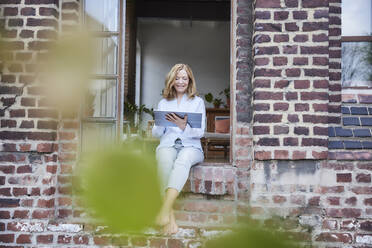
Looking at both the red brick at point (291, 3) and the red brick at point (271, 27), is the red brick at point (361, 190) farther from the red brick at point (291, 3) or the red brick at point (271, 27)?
the red brick at point (291, 3)

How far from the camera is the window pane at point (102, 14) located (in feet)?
9.48

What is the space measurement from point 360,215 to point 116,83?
2227 millimetres

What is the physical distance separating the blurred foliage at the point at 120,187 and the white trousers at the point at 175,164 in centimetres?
9

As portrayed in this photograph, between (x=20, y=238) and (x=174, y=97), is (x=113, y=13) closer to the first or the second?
(x=174, y=97)

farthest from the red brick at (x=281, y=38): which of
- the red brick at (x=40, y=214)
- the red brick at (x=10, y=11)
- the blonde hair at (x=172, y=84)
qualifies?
the red brick at (x=40, y=214)

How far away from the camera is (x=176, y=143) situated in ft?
9.32

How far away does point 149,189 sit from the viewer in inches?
103

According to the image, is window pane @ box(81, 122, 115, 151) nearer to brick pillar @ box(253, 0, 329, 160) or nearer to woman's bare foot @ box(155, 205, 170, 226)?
woman's bare foot @ box(155, 205, 170, 226)

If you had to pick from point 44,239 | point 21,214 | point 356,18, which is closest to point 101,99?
point 21,214

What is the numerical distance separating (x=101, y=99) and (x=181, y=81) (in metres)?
0.72

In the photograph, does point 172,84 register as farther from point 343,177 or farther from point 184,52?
point 184,52

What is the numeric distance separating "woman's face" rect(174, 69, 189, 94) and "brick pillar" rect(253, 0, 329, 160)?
690 mm

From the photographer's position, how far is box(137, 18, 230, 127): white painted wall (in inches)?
414

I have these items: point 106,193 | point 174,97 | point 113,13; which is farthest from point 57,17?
point 106,193
